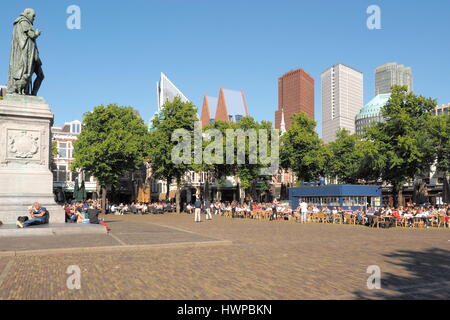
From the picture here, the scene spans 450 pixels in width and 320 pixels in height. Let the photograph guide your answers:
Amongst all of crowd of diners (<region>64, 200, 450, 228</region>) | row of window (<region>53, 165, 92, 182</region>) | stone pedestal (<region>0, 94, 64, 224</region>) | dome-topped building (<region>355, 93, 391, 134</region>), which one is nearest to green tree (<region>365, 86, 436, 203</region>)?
crowd of diners (<region>64, 200, 450, 228</region>)

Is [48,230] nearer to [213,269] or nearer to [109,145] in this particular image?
[213,269]

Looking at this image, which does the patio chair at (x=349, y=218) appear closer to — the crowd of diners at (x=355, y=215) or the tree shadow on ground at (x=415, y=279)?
the crowd of diners at (x=355, y=215)

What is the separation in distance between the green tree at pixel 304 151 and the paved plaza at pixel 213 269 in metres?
43.1

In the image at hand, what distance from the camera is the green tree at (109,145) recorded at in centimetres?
4575

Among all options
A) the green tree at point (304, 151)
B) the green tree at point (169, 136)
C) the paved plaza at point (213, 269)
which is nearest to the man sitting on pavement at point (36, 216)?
the paved plaza at point (213, 269)

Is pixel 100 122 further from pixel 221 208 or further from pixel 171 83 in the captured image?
pixel 171 83

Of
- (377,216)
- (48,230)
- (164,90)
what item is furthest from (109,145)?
(164,90)

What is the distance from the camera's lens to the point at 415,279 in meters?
8.20

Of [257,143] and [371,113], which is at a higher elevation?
[371,113]

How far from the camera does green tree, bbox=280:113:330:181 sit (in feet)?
186

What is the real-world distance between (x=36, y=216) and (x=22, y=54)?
24.7 ft

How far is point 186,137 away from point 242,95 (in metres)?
122
